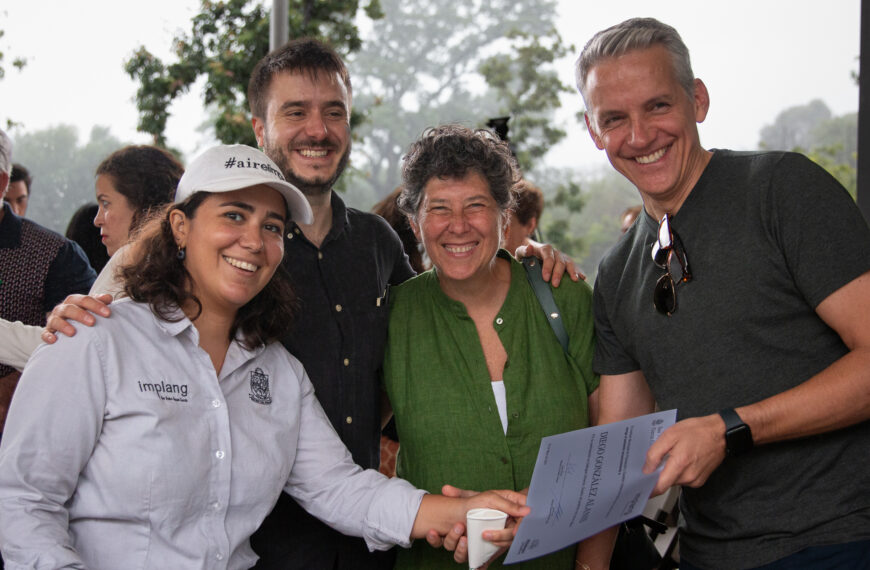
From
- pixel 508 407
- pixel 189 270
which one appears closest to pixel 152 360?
pixel 189 270

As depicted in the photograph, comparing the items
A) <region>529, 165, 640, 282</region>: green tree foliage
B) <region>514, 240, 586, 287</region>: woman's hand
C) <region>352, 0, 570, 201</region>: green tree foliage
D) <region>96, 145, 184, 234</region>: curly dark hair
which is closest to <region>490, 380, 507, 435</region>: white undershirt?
<region>514, 240, 586, 287</region>: woman's hand

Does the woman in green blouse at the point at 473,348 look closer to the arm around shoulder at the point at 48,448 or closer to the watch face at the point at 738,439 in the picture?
the watch face at the point at 738,439

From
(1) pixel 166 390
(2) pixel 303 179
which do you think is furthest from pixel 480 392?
(2) pixel 303 179

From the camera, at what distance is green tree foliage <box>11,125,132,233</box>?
597 centimetres

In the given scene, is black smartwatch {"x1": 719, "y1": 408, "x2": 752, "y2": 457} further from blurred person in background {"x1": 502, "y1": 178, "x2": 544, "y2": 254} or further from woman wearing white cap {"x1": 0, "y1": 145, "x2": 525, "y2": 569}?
blurred person in background {"x1": 502, "y1": 178, "x2": 544, "y2": 254}

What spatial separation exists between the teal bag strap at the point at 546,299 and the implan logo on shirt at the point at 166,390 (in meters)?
1.08

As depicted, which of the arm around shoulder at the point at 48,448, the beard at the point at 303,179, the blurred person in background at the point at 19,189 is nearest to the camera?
the arm around shoulder at the point at 48,448

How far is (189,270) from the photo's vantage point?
207cm

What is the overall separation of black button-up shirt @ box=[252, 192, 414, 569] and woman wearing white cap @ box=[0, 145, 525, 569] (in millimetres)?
234

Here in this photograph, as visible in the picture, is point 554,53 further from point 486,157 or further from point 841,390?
point 841,390

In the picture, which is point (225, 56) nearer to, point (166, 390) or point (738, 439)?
point (166, 390)

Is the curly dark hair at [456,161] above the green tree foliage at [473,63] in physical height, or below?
below

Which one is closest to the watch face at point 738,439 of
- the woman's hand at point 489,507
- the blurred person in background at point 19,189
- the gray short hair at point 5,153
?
the woman's hand at point 489,507

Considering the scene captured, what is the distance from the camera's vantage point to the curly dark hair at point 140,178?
3.38 m
